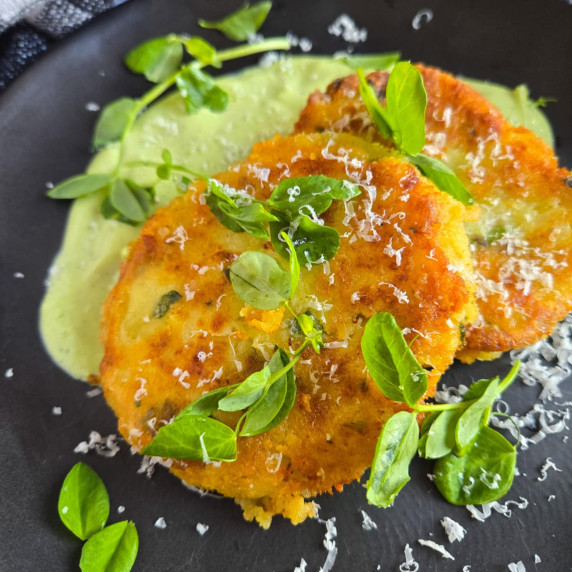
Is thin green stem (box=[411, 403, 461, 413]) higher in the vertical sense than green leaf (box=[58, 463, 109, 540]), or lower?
higher

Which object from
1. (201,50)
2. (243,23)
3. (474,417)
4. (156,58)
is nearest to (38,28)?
(156,58)

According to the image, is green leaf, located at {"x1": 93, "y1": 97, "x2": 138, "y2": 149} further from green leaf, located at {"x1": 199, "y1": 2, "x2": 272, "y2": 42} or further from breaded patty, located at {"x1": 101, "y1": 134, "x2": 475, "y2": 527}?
breaded patty, located at {"x1": 101, "y1": 134, "x2": 475, "y2": 527}

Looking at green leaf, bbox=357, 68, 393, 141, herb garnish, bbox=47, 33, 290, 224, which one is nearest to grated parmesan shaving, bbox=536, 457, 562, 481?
green leaf, bbox=357, 68, 393, 141

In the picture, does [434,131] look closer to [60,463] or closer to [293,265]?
[293,265]

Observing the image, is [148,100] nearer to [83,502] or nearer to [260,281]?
[260,281]

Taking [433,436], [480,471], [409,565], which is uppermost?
[433,436]

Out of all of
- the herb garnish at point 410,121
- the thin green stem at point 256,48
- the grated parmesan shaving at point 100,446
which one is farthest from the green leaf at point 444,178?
the grated parmesan shaving at point 100,446

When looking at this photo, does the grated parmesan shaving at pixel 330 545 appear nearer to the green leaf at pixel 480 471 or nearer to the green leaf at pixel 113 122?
the green leaf at pixel 480 471
